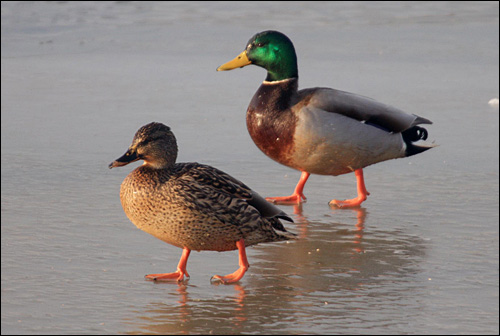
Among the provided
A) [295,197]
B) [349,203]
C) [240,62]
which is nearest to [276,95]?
[240,62]

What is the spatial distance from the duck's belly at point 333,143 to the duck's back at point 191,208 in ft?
5.07

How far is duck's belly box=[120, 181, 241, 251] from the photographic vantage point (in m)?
4.03

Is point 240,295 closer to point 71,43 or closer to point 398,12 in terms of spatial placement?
point 71,43

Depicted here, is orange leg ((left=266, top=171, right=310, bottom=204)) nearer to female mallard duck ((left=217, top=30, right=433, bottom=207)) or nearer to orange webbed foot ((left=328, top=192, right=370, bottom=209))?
female mallard duck ((left=217, top=30, right=433, bottom=207))

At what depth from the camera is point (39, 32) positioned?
12602mm

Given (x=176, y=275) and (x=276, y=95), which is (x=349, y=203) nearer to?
(x=276, y=95)

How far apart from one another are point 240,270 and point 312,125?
182 cm

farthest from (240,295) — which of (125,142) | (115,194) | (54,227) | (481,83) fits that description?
(481,83)

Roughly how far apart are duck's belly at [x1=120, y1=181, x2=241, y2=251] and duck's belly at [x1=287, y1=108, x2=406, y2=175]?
1700 millimetres

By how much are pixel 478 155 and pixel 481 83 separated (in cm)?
306

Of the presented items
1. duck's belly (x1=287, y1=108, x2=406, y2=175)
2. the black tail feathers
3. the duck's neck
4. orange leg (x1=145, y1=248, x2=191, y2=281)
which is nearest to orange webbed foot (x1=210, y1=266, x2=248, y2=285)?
orange leg (x1=145, y1=248, x2=191, y2=281)

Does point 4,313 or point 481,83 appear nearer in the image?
point 4,313

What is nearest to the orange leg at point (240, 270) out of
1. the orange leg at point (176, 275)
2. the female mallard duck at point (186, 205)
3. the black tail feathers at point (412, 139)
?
the female mallard duck at point (186, 205)

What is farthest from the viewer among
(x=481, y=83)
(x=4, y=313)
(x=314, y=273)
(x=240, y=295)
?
(x=481, y=83)
